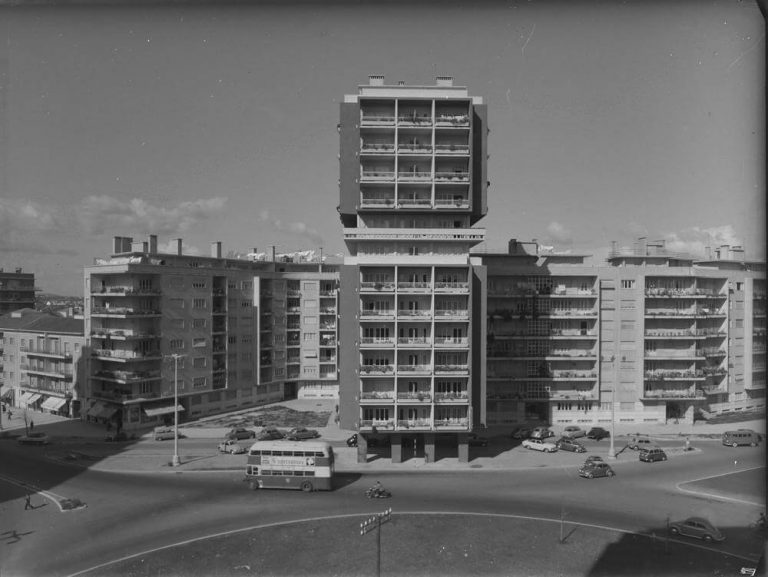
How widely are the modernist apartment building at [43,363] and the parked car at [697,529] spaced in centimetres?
5248

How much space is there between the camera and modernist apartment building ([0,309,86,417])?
55312mm

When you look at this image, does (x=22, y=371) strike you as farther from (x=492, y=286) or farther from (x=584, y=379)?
(x=584, y=379)

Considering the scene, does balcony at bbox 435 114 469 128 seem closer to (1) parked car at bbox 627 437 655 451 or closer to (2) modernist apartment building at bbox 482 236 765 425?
(2) modernist apartment building at bbox 482 236 765 425

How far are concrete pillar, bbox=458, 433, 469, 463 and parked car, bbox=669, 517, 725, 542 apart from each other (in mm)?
14598

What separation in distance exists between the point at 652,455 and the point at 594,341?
1448 cm

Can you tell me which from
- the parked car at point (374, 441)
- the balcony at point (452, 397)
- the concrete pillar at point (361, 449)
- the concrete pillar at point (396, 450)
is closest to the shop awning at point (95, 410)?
the parked car at point (374, 441)

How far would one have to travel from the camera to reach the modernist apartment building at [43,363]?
55.3m

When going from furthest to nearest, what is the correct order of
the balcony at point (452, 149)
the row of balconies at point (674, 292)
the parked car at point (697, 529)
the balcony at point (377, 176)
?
the row of balconies at point (674, 292)
the balcony at point (377, 176)
the balcony at point (452, 149)
the parked car at point (697, 529)

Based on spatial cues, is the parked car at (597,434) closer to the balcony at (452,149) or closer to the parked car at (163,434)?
the balcony at (452,149)

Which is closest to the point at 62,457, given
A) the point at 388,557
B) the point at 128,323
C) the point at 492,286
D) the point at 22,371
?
the point at 128,323

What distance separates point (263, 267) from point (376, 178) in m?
32.9

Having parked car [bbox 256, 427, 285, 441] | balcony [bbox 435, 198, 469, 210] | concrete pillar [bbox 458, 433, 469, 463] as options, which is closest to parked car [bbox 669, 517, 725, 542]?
concrete pillar [bbox 458, 433, 469, 463]

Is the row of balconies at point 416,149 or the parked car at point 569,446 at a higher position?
the row of balconies at point 416,149

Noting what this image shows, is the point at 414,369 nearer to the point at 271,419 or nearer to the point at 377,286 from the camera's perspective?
the point at 377,286
